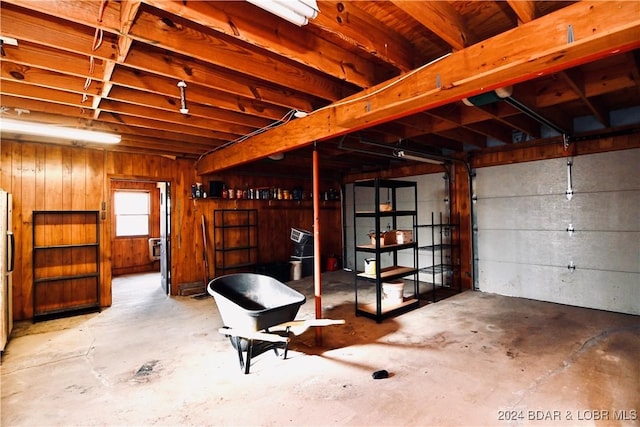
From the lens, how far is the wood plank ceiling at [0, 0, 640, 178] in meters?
1.69

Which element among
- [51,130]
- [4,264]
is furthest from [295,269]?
[51,130]

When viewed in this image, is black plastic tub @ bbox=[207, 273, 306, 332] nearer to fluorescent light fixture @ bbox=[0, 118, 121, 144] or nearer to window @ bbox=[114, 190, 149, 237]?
fluorescent light fixture @ bbox=[0, 118, 121, 144]

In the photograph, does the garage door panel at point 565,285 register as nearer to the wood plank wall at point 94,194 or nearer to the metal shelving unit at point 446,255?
the metal shelving unit at point 446,255

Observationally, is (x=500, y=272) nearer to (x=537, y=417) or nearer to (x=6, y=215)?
(x=537, y=417)

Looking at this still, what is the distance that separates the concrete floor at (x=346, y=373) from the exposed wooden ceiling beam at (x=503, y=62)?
2160mm

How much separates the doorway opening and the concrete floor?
12.3 ft

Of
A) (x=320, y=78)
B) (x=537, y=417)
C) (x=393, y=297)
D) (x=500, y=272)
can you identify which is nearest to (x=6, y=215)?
(x=320, y=78)

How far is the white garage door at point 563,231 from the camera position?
13.2 ft

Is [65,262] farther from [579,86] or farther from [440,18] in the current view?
[579,86]

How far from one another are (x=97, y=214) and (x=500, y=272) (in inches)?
250

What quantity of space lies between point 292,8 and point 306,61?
0.67m

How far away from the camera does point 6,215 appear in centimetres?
321

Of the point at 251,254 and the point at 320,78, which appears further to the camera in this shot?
the point at 251,254

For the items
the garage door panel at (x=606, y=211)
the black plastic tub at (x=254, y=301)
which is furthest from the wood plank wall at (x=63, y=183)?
the garage door panel at (x=606, y=211)
